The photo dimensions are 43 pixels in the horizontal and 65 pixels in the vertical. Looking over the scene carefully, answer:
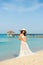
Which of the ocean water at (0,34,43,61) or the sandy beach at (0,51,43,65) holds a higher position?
the sandy beach at (0,51,43,65)

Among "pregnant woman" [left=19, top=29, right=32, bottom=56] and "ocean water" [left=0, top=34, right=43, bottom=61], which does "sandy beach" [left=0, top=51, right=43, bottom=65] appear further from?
"ocean water" [left=0, top=34, right=43, bottom=61]

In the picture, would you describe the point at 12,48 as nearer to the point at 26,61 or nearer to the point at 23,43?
the point at 23,43

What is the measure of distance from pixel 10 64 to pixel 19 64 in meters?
0.44

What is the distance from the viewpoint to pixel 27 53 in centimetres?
1100

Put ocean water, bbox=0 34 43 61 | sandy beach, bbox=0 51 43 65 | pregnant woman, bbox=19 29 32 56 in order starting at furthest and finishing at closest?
1. ocean water, bbox=0 34 43 61
2. pregnant woman, bbox=19 29 32 56
3. sandy beach, bbox=0 51 43 65

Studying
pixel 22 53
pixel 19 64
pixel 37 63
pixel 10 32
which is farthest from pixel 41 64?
pixel 10 32

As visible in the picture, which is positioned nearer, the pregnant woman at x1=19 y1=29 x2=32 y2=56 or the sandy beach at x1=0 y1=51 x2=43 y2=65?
the sandy beach at x1=0 y1=51 x2=43 y2=65

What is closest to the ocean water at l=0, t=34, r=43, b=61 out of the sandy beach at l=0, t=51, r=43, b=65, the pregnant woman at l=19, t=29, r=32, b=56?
the pregnant woman at l=19, t=29, r=32, b=56

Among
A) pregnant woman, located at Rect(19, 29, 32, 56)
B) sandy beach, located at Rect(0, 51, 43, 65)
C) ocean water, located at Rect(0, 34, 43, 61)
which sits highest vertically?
pregnant woman, located at Rect(19, 29, 32, 56)

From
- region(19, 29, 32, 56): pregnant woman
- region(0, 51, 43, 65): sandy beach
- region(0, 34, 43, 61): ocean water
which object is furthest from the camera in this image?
region(0, 34, 43, 61): ocean water

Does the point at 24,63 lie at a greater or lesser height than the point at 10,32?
greater

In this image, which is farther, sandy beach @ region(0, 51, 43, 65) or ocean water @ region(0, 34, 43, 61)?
ocean water @ region(0, 34, 43, 61)

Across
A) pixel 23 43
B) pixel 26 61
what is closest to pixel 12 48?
pixel 23 43

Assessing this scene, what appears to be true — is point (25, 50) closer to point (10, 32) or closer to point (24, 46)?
point (24, 46)
